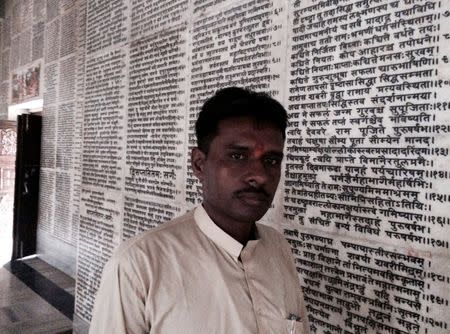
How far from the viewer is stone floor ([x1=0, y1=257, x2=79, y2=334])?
163 inches

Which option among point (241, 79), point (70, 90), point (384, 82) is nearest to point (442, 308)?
point (384, 82)

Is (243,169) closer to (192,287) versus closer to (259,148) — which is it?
(259,148)

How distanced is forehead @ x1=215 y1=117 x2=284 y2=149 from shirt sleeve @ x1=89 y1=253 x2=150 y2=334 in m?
0.50

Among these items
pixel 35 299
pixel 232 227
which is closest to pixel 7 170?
pixel 35 299

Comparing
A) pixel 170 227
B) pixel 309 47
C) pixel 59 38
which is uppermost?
pixel 59 38

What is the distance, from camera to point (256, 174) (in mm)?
1325

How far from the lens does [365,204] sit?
73.3 inches

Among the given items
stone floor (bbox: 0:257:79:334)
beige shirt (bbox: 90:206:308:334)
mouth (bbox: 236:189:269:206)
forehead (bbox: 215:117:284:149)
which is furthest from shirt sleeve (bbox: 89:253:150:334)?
stone floor (bbox: 0:257:79:334)

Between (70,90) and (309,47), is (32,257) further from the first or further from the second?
(309,47)

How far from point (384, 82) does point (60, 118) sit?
18.1 ft

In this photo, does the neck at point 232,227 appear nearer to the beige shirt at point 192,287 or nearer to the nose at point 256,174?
the beige shirt at point 192,287

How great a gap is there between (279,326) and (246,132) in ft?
2.08

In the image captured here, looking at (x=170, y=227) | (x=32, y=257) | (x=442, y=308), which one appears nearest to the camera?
(x=170, y=227)

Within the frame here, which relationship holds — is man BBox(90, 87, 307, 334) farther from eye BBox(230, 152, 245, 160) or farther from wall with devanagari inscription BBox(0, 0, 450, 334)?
wall with devanagari inscription BBox(0, 0, 450, 334)
